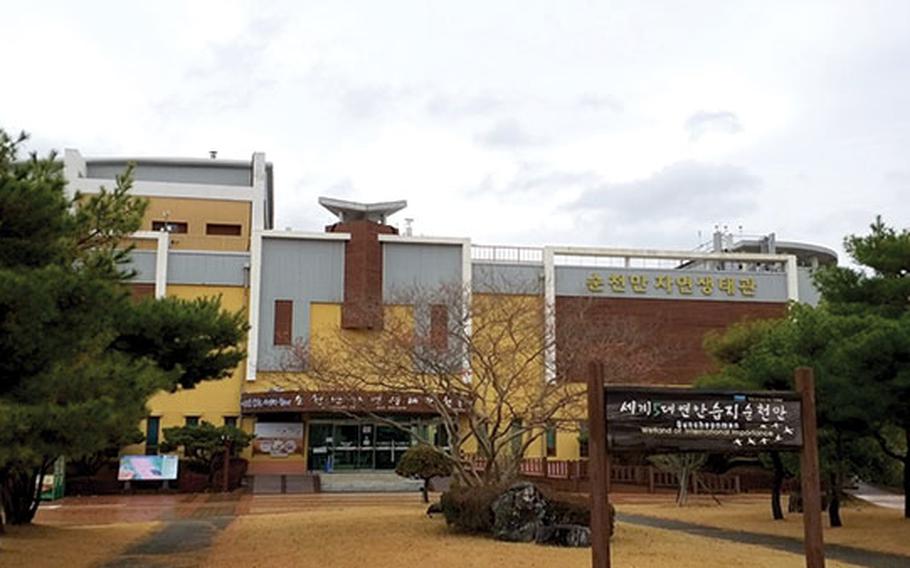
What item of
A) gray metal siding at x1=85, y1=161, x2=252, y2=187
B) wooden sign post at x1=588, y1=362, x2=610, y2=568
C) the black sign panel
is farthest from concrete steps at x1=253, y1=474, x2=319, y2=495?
the black sign panel

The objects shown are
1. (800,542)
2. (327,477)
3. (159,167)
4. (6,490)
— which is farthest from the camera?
(159,167)

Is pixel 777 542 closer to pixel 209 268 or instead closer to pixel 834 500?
pixel 834 500

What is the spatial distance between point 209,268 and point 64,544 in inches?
848

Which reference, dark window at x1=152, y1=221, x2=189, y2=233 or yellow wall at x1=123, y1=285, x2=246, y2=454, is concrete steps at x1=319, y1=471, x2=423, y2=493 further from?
dark window at x1=152, y1=221, x2=189, y2=233

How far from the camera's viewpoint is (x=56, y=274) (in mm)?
10023

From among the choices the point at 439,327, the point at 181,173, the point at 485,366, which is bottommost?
the point at 485,366

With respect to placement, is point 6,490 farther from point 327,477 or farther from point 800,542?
point 327,477

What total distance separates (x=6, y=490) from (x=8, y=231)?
8947 mm

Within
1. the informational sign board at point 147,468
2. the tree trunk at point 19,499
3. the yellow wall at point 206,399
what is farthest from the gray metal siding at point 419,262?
the tree trunk at point 19,499

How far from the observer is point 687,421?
10219mm

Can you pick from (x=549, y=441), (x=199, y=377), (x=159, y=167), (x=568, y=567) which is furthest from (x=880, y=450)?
(x=159, y=167)

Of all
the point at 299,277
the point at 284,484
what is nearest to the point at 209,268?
the point at 299,277

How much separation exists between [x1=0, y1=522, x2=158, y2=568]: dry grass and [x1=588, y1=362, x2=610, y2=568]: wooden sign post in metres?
7.46

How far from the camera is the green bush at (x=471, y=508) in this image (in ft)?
49.2
